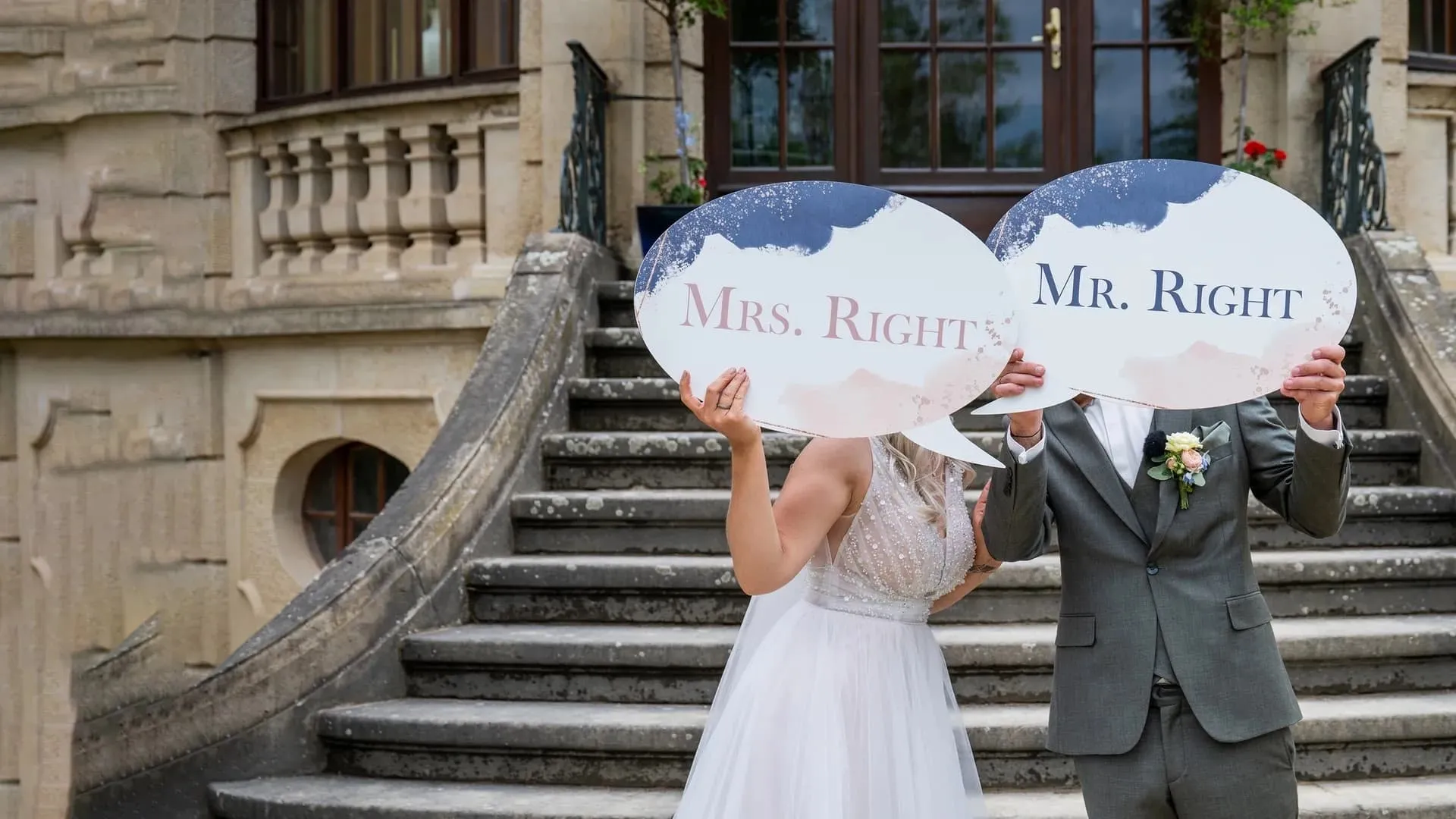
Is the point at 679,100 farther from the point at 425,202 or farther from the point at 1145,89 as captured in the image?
the point at 1145,89

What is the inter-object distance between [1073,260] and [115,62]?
6.52 m

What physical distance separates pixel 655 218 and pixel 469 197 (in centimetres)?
108

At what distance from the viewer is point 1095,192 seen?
2283mm

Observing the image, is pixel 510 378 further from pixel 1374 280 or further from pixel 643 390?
pixel 1374 280

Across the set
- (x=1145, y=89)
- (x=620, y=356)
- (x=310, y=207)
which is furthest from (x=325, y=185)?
(x=1145, y=89)

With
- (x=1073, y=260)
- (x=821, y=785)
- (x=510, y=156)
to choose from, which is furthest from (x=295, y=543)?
(x=1073, y=260)

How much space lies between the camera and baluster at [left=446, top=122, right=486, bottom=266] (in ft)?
20.9

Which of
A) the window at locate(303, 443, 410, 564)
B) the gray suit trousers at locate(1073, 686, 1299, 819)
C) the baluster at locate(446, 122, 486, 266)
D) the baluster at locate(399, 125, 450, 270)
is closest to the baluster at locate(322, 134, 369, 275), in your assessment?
the baluster at locate(399, 125, 450, 270)

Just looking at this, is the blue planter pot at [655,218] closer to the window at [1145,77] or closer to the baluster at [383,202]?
the baluster at [383,202]

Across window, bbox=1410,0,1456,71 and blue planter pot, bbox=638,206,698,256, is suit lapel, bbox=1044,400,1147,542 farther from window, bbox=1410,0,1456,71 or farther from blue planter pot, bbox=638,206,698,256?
window, bbox=1410,0,1456,71

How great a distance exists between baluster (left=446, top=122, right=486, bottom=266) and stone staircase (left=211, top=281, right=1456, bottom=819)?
67.6 inches

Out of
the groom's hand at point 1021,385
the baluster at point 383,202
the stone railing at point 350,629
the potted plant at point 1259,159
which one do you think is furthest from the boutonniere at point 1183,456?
the baluster at point 383,202

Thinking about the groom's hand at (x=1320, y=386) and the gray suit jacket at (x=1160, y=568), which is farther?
the gray suit jacket at (x=1160, y=568)

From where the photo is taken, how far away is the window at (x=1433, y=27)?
258 inches
